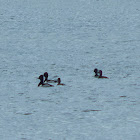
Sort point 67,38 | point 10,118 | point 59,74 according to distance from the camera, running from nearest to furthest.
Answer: point 10,118, point 59,74, point 67,38

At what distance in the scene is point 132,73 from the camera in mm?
23297

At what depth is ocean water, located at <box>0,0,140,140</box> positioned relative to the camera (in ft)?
48.9

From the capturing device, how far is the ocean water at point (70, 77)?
1491cm

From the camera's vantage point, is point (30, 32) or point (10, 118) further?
point (30, 32)

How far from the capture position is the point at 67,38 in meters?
35.6

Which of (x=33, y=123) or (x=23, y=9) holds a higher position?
(x=23, y=9)

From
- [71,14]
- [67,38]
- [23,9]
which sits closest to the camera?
[67,38]

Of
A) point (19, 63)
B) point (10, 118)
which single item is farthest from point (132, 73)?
point (10, 118)

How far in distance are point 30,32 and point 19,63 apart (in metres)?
13.3

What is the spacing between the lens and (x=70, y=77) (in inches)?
881

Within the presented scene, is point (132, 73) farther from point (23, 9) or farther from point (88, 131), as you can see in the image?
point (23, 9)

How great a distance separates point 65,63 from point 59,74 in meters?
2.97

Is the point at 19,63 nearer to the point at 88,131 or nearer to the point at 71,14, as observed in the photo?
the point at 88,131

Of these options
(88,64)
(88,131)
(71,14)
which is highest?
(71,14)
